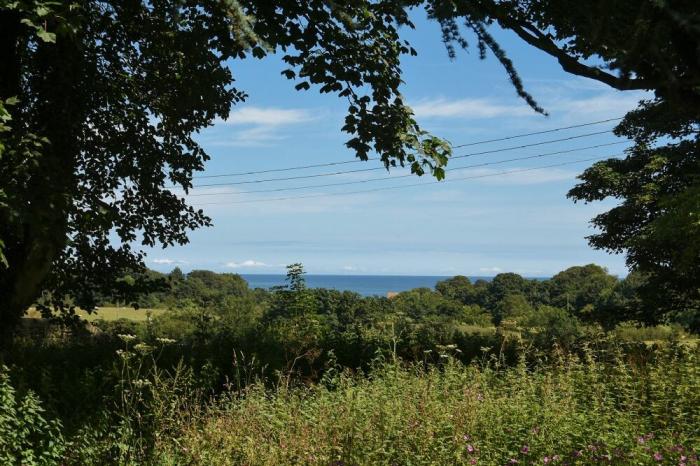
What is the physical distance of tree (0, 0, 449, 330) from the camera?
6.75 m

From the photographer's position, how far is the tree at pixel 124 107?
6750 mm

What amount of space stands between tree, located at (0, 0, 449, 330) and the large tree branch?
100cm

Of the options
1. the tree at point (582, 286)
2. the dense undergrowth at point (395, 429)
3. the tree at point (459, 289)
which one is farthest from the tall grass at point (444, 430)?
the tree at point (459, 289)

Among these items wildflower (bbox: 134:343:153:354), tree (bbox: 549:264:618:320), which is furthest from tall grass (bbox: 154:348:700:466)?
tree (bbox: 549:264:618:320)

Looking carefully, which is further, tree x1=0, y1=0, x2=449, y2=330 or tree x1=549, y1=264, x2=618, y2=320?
tree x1=549, y1=264, x2=618, y2=320

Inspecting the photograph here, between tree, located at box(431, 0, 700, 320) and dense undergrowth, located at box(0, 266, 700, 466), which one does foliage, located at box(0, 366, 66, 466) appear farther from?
tree, located at box(431, 0, 700, 320)

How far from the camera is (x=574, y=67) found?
15.4ft

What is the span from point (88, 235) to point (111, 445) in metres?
5.68

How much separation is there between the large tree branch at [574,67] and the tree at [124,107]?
3.29ft

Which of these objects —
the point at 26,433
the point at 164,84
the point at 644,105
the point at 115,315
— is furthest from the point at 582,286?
the point at 26,433

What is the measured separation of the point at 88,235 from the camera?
10.9 metres

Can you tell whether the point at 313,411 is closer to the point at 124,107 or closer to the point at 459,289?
the point at 124,107

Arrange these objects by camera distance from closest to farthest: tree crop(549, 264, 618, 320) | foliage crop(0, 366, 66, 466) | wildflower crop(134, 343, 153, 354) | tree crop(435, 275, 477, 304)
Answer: foliage crop(0, 366, 66, 466) → wildflower crop(134, 343, 153, 354) → tree crop(549, 264, 618, 320) → tree crop(435, 275, 477, 304)

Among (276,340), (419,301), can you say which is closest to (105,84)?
(276,340)
